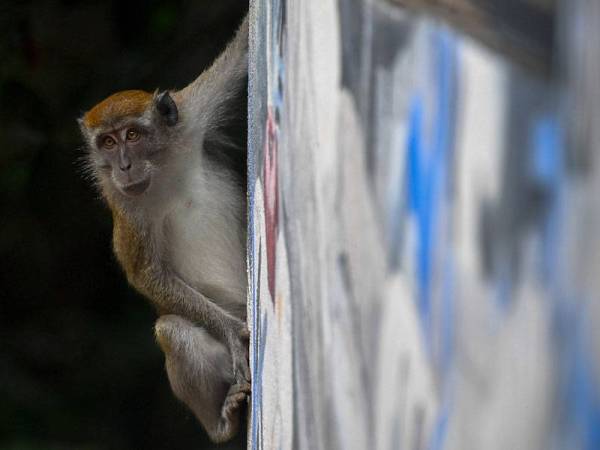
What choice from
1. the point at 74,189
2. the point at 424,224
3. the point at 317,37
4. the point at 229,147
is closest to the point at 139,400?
the point at 74,189

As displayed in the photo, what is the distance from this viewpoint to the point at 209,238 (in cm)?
574

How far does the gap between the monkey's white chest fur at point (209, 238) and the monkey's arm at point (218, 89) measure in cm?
29

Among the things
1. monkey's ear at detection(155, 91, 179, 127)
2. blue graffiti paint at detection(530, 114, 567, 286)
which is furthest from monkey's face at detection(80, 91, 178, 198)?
blue graffiti paint at detection(530, 114, 567, 286)

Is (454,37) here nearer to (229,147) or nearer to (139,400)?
(229,147)

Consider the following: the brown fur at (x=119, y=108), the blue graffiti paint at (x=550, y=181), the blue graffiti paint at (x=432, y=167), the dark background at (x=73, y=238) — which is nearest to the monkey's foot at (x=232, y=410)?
the brown fur at (x=119, y=108)

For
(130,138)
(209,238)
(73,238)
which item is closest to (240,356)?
(209,238)

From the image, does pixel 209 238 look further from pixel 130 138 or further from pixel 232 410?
pixel 232 410

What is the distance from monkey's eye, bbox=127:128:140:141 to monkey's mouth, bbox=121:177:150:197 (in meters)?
0.30

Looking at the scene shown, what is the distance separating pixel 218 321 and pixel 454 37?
4.29 m

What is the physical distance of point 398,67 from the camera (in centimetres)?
166

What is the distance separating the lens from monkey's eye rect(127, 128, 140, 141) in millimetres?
5902

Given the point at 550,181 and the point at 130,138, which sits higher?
the point at 130,138

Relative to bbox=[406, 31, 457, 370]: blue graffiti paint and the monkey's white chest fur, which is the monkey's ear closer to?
the monkey's white chest fur

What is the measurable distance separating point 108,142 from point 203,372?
1371mm
